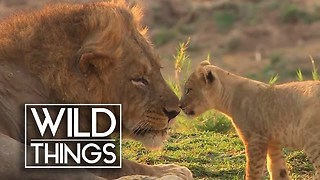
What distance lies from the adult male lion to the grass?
1052mm

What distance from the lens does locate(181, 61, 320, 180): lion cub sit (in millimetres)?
5039

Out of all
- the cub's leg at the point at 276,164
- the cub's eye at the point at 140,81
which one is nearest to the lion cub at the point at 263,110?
the cub's leg at the point at 276,164

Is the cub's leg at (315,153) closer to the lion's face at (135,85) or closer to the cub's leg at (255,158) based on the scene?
the cub's leg at (255,158)

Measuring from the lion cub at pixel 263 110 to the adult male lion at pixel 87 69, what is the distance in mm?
940

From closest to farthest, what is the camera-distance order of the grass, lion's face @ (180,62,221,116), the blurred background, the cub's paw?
the cub's paw
the grass
lion's face @ (180,62,221,116)
the blurred background

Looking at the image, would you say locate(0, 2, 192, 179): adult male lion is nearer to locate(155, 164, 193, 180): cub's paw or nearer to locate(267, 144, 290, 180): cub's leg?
locate(155, 164, 193, 180): cub's paw

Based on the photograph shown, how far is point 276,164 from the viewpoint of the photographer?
17.3 ft

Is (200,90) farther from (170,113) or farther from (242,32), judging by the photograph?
(242,32)

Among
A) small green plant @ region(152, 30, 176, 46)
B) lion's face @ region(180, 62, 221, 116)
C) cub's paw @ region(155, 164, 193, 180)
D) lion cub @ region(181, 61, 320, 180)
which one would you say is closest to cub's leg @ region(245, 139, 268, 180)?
lion cub @ region(181, 61, 320, 180)

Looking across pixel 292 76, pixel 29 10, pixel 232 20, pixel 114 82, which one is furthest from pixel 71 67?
pixel 232 20

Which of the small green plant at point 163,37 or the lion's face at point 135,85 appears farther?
the small green plant at point 163,37

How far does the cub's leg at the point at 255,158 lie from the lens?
520cm

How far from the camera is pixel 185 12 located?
2753cm

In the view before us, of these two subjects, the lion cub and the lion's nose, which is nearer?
the lion's nose
